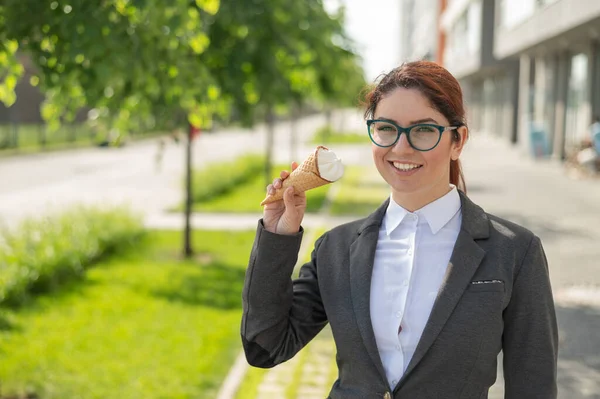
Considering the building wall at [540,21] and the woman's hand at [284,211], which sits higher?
the building wall at [540,21]

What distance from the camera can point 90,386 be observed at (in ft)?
20.1

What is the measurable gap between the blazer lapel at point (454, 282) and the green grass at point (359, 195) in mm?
12785

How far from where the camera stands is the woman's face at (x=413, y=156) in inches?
91.0

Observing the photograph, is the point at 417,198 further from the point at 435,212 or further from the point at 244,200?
the point at 244,200

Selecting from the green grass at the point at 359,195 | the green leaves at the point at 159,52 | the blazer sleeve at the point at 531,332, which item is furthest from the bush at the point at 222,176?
the blazer sleeve at the point at 531,332

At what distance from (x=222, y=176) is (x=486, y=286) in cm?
1882

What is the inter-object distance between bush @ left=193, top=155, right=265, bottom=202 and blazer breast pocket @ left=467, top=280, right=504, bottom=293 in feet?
52.1

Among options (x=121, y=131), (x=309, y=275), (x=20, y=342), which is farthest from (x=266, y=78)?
(x=309, y=275)

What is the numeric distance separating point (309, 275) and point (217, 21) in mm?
6479

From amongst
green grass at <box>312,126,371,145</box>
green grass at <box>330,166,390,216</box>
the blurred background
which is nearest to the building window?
the blurred background

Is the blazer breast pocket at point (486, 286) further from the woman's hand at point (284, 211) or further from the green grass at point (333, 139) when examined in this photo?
the green grass at point (333, 139)

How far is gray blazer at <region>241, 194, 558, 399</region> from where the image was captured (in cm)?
229

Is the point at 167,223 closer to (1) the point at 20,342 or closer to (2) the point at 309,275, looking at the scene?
(1) the point at 20,342

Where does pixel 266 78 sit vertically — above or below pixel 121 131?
above
